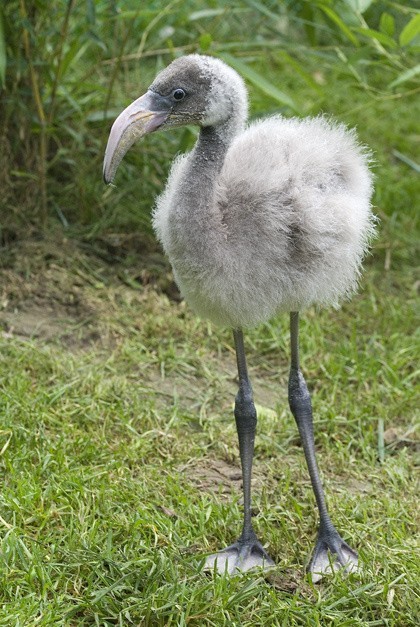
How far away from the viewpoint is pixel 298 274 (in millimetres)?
3023

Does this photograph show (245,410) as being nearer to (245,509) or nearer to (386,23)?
(245,509)

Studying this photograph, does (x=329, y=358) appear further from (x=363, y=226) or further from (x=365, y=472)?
(x=363, y=226)

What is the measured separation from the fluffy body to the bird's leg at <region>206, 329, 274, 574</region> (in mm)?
290

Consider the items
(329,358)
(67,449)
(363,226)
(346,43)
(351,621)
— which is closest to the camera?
(351,621)

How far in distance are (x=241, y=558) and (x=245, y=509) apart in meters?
0.18

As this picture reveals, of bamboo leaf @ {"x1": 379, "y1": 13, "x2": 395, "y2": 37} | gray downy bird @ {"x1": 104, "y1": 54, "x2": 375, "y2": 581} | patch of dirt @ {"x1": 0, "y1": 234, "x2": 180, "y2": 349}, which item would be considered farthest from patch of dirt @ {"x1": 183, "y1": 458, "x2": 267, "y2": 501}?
bamboo leaf @ {"x1": 379, "y1": 13, "x2": 395, "y2": 37}

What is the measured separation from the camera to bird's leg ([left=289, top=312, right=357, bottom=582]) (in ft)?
10.4

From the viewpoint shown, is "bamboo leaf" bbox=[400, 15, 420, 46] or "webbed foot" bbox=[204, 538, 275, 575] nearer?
"webbed foot" bbox=[204, 538, 275, 575]

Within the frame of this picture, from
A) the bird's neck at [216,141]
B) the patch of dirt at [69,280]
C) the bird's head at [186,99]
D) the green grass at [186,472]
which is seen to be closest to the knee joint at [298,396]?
the green grass at [186,472]

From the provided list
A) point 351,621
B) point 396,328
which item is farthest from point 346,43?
point 351,621

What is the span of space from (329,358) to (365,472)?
30.4 inches

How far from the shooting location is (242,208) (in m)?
2.98

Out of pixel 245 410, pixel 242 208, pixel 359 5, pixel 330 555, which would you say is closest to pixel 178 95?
pixel 242 208

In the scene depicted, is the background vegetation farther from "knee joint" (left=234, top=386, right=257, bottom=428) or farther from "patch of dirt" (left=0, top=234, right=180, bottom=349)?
"knee joint" (left=234, top=386, right=257, bottom=428)
